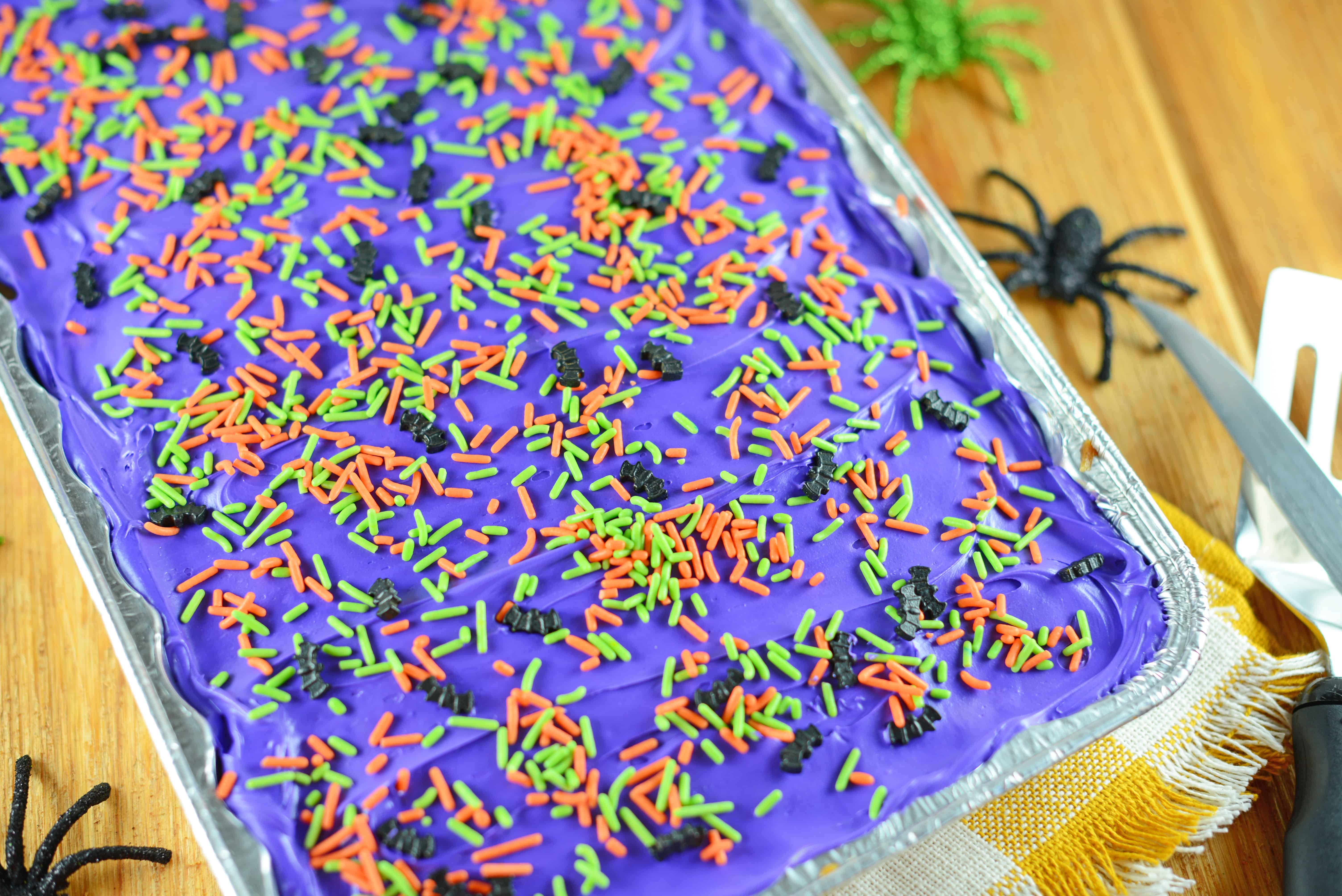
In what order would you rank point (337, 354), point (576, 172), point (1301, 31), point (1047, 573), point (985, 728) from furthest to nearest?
point (1301, 31)
point (576, 172)
point (337, 354)
point (1047, 573)
point (985, 728)

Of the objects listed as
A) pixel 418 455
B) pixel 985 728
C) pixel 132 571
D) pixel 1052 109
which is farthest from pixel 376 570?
pixel 1052 109

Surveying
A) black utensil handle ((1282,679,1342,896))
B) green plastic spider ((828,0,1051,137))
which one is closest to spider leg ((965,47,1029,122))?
green plastic spider ((828,0,1051,137))

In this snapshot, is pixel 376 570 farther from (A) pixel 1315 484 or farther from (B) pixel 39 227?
(A) pixel 1315 484

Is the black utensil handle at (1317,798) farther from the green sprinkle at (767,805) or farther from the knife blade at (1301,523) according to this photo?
the green sprinkle at (767,805)

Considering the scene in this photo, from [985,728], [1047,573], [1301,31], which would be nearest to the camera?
Answer: [985,728]

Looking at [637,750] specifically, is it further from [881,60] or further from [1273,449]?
[881,60]

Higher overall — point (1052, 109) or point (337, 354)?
point (1052, 109)

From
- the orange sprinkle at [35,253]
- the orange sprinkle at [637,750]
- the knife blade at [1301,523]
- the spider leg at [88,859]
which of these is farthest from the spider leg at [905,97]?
the spider leg at [88,859]

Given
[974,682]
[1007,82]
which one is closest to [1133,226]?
[1007,82]
